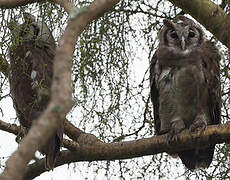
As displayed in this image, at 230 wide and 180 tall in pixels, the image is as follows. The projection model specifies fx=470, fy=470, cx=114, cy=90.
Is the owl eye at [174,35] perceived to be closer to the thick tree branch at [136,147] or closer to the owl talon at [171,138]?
the owl talon at [171,138]

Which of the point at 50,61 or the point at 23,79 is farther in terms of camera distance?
the point at 50,61

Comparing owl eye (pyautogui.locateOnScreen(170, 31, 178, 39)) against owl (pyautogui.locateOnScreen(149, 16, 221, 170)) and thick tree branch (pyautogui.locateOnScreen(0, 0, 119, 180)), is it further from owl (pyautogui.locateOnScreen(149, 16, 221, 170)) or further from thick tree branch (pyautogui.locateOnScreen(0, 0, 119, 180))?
thick tree branch (pyautogui.locateOnScreen(0, 0, 119, 180))

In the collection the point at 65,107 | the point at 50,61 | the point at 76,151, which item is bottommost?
the point at 65,107

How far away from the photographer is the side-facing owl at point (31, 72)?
6.38 ft

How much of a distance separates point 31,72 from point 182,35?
36.3 inches

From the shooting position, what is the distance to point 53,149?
2.29m

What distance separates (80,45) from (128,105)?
0.42 m

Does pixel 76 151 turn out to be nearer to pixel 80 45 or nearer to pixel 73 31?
pixel 80 45

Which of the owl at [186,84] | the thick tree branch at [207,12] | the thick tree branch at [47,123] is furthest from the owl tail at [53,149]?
the thick tree branch at [47,123]

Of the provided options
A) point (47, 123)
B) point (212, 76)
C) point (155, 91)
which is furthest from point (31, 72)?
point (47, 123)

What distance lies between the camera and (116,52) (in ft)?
6.65

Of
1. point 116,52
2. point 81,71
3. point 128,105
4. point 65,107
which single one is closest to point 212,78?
point 128,105

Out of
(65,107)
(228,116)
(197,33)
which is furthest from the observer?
(197,33)

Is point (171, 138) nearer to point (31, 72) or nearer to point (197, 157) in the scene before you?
point (197, 157)
